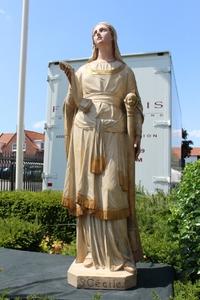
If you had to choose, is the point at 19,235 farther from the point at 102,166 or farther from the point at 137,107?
the point at 137,107

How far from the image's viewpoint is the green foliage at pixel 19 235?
244 inches

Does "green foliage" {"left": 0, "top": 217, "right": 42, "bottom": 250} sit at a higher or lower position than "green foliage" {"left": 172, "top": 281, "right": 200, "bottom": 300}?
higher

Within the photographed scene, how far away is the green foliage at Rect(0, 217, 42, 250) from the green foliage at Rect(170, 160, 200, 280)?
232 centimetres

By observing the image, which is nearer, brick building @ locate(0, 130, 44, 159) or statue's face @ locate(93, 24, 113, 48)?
statue's face @ locate(93, 24, 113, 48)

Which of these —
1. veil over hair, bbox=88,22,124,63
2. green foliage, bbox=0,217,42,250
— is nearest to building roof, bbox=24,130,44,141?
green foliage, bbox=0,217,42,250

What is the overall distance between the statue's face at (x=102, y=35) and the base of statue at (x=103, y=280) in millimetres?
2192

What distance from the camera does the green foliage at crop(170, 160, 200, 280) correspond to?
187 inches

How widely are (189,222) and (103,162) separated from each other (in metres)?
1.38

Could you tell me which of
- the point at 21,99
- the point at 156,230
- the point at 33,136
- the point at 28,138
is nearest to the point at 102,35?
the point at 156,230

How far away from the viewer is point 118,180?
4090 mm

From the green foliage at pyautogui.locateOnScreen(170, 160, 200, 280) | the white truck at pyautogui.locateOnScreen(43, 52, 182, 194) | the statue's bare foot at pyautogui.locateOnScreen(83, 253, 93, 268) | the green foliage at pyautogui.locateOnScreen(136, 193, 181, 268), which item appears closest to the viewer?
the statue's bare foot at pyautogui.locateOnScreen(83, 253, 93, 268)

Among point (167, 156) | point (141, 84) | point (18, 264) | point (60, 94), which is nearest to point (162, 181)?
point (167, 156)

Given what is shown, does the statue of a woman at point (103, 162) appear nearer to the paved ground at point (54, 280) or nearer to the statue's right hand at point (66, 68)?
the statue's right hand at point (66, 68)

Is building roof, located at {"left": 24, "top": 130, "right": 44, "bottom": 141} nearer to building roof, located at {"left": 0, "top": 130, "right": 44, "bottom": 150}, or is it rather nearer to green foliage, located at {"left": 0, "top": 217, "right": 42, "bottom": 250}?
building roof, located at {"left": 0, "top": 130, "right": 44, "bottom": 150}
